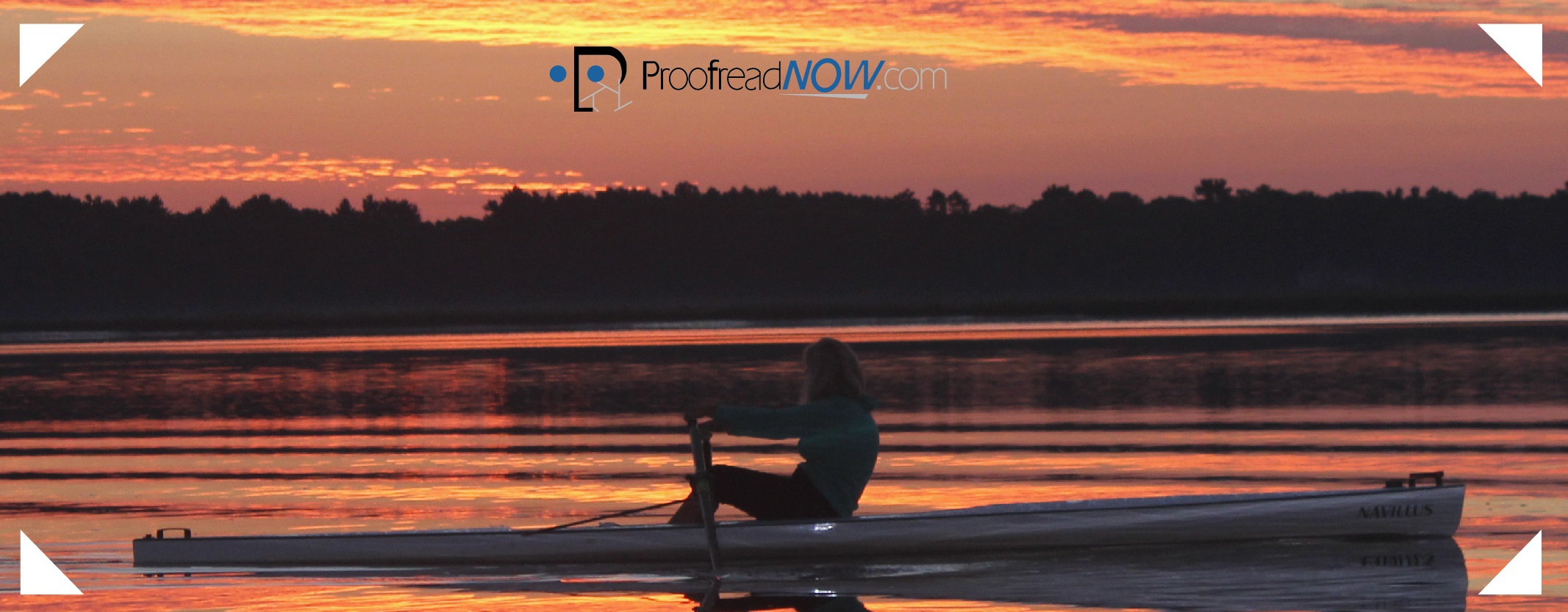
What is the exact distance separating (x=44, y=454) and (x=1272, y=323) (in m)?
50.7

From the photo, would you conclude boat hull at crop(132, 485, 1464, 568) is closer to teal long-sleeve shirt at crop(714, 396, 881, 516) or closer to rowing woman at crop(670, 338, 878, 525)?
rowing woman at crop(670, 338, 878, 525)

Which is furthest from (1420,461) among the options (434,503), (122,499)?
(122,499)

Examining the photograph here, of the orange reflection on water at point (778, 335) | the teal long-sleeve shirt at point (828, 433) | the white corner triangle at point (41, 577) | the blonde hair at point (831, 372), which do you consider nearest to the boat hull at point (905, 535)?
the teal long-sleeve shirt at point (828, 433)

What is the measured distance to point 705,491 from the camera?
440 inches

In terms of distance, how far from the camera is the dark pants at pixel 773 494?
37.1ft

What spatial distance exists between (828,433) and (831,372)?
0.42 metres

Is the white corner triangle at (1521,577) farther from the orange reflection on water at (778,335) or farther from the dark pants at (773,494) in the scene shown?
the orange reflection on water at (778,335)

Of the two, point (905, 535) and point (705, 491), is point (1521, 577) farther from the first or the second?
point (705, 491)

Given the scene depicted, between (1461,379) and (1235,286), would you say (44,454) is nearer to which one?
(1461,379)

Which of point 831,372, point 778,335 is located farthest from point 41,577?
point 778,335

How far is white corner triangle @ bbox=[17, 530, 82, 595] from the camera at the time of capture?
10.6m

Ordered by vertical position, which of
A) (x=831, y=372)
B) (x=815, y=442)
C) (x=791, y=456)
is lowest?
(x=791, y=456)

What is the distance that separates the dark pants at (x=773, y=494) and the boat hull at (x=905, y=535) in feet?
0.35

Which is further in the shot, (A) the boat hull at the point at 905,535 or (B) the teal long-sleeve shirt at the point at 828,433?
(A) the boat hull at the point at 905,535
